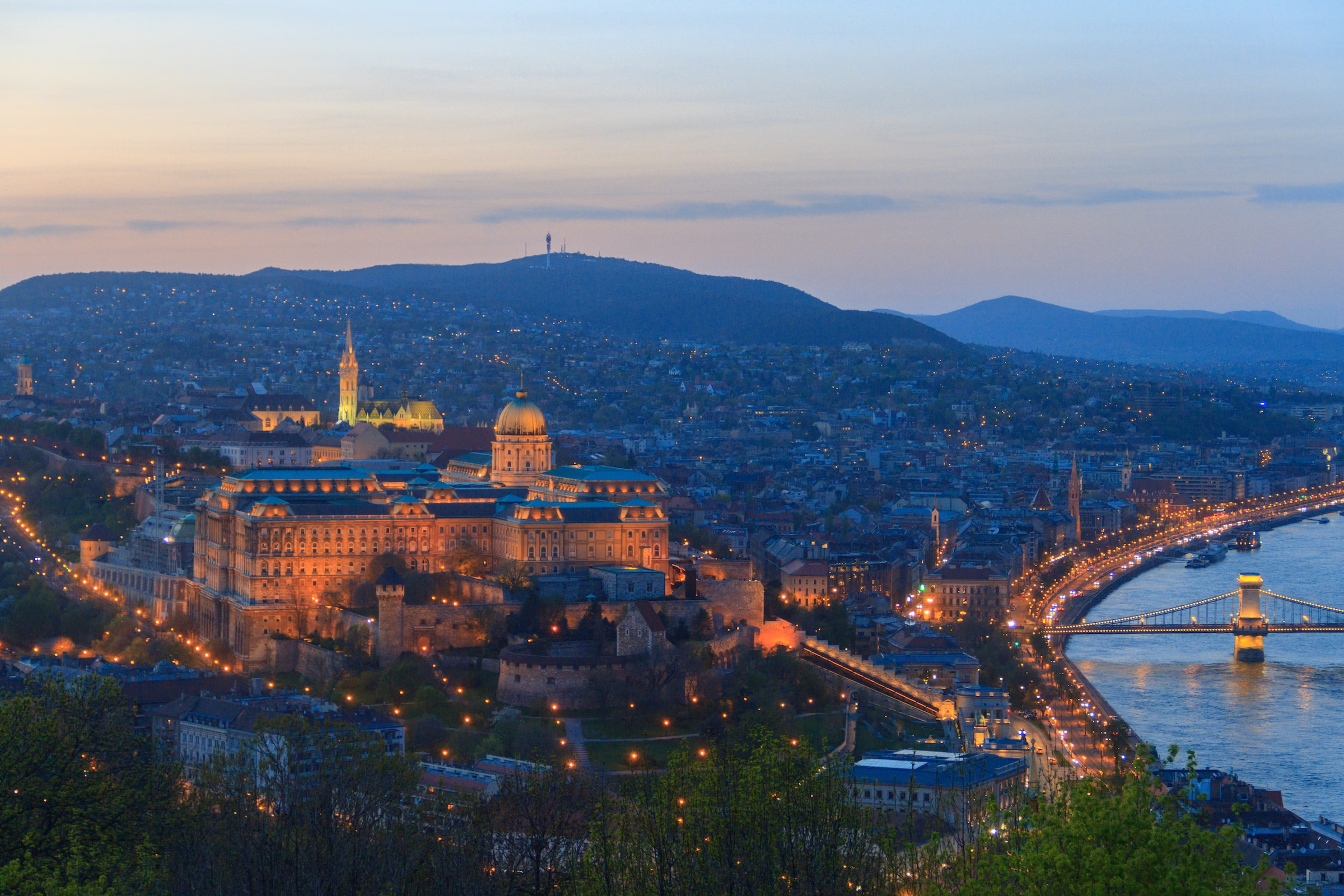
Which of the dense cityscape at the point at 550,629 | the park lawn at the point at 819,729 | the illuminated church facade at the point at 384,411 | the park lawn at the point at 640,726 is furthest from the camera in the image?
the illuminated church facade at the point at 384,411

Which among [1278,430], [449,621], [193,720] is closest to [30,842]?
[193,720]

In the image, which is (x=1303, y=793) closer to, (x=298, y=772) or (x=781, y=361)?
(x=298, y=772)

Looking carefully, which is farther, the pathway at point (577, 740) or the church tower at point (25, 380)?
the church tower at point (25, 380)

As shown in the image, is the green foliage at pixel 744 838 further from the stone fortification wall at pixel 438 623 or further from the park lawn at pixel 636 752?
the stone fortification wall at pixel 438 623

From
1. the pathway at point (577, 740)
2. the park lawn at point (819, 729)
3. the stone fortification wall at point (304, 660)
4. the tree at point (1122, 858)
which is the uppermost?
the tree at point (1122, 858)

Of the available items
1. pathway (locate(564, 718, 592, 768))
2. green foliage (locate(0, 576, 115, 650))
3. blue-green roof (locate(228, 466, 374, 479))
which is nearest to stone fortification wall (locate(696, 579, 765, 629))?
pathway (locate(564, 718, 592, 768))

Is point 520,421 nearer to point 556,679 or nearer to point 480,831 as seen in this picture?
point 556,679

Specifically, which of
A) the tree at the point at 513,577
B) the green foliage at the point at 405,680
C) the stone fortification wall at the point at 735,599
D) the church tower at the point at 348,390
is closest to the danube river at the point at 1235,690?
the stone fortification wall at the point at 735,599
